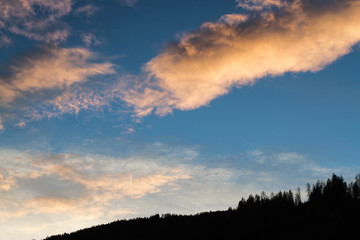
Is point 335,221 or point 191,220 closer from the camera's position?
point 335,221

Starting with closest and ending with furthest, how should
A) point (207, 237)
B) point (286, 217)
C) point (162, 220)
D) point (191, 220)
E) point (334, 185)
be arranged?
point (207, 237) → point (286, 217) → point (191, 220) → point (162, 220) → point (334, 185)

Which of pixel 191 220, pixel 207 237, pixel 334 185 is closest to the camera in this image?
pixel 207 237

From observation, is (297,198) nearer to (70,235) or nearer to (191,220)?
(191,220)

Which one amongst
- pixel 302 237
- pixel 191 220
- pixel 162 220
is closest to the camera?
pixel 302 237

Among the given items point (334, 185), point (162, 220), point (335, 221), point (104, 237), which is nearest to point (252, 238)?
point (335, 221)

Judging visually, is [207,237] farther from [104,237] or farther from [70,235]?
[70,235]

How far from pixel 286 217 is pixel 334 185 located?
60.7 meters

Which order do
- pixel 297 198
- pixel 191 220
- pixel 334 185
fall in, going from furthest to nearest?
pixel 297 198, pixel 334 185, pixel 191 220

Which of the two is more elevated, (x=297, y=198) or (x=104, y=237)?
(x=297, y=198)

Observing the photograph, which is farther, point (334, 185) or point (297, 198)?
point (297, 198)

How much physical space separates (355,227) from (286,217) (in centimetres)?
2302

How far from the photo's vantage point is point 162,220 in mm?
109625

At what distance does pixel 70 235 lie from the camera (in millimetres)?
120438

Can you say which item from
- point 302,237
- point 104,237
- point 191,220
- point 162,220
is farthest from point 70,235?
point 302,237
